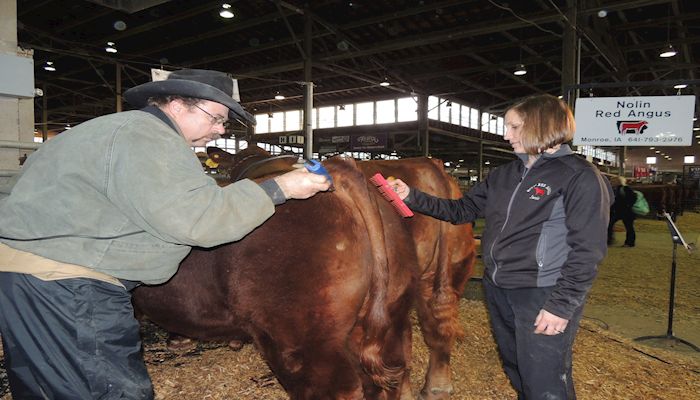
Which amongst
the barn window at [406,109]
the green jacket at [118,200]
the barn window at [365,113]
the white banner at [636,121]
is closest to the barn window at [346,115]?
the barn window at [365,113]

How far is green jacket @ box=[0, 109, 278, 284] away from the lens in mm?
1456

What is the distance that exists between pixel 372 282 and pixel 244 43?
1743 cm

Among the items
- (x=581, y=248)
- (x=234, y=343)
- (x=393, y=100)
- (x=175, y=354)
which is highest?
(x=393, y=100)

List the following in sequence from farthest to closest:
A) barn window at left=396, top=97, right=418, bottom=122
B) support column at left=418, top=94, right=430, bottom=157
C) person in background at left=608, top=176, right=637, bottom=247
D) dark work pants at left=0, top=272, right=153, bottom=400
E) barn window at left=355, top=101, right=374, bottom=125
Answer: barn window at left=355, top=101, right=374, bottom=125, barn window at left=396, top=97, right=418, bottom=122, support column at left=418, top=94, right=430, bottom=157, person in background at left=608, top=176, right=637, bottom=247, dark work pants at left=0, top=272, right=153, bottom=400

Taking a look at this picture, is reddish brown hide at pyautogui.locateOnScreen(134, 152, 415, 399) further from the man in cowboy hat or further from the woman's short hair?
the woman's short hair

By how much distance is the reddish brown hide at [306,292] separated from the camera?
78.9 inches

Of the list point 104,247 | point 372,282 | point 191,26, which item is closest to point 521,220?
point 372,282

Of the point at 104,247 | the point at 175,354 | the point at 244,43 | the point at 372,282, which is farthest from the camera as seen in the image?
the point at 244,43

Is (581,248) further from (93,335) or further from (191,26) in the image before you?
(191,26)

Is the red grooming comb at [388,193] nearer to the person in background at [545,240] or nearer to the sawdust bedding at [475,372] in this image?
the person in background at [545,240]

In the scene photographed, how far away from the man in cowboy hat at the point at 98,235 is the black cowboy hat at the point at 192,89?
17 mm

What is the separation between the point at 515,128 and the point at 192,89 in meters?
1.55

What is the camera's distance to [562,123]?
2.08m

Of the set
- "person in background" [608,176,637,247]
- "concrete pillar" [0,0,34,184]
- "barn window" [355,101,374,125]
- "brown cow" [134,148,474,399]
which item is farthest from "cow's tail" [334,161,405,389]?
"barn window" [355,101,374,125]
